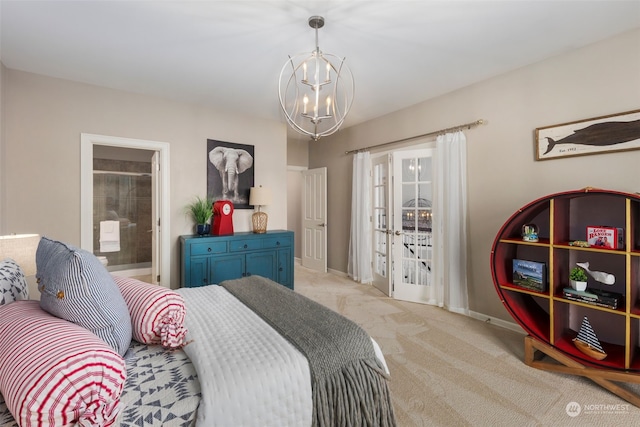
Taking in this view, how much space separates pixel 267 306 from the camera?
1645 mm

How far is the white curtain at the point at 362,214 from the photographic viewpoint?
4328mm

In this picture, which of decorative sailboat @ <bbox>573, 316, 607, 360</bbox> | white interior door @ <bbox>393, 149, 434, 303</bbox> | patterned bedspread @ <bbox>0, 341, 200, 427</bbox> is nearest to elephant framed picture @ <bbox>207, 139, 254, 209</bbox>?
white interior door @ <bbox>393, 149, 434, 303</bbox>

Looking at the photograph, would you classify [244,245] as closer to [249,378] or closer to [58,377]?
[249,378]

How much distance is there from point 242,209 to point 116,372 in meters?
3.27

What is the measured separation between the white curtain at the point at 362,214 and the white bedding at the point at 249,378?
303cm

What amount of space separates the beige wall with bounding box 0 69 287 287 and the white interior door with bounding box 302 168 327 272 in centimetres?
210

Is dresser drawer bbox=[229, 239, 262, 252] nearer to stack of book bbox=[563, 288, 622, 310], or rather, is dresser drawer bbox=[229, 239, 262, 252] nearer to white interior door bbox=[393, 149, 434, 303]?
white interior door bbox=[393, 149, 434, 303]

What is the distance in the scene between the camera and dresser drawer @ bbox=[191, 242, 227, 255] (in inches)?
127

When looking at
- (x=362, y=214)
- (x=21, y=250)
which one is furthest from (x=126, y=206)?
(x=362, y=214)

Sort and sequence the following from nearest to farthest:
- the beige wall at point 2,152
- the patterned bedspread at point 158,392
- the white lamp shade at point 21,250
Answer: the patterned bedspread at point 158,392
the white lamp shade at point 21,250
the beige wall at point 2,152

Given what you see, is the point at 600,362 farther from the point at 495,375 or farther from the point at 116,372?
the point at 116,372

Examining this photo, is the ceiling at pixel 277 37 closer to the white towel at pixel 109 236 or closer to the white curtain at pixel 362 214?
the white curtain at pixel 362 214

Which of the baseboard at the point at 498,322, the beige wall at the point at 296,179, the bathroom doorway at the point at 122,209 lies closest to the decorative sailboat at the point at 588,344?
the baseboard at the point at 498,322

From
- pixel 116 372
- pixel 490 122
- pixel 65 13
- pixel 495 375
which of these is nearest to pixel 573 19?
pixel 490 122
